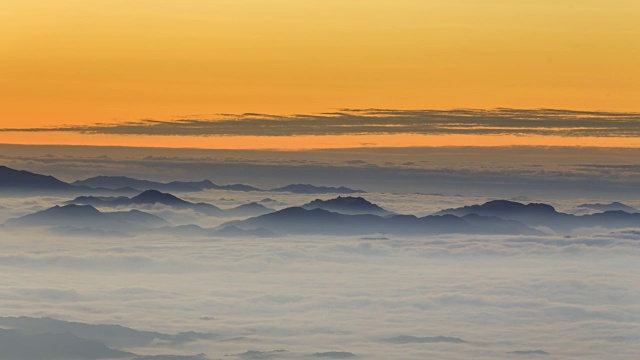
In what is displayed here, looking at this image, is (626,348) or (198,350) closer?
(626,348)

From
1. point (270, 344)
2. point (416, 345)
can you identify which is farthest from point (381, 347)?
point (270, 344)

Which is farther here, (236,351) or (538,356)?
(236,351)

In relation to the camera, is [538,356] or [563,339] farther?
[563,339]

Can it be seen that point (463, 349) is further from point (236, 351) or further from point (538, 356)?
point (236, 351)

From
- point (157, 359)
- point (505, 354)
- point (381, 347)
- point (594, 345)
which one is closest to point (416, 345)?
point (381, 347)

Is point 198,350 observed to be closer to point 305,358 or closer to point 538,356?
point 305,358

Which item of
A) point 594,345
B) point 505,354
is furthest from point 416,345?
point 594,345

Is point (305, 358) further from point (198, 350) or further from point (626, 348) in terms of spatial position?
point (626, 348)
